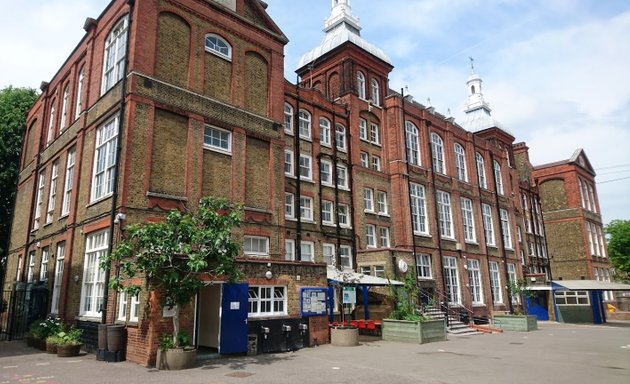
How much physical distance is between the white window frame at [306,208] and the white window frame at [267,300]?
752 cm

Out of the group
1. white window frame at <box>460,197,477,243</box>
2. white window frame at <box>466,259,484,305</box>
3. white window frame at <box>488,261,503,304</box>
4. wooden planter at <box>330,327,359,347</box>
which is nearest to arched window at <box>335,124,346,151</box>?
white window frame at <box>460,197,477,243</box>

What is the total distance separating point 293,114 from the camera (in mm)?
24141

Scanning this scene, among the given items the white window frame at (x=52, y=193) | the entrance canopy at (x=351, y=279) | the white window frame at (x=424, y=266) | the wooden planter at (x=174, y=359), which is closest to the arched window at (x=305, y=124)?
the entrance canopy at (x=351, y=279)

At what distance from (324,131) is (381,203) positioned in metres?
5.79

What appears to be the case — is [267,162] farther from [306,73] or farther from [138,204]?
[306,73]

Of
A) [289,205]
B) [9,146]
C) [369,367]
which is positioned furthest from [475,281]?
[9,146]

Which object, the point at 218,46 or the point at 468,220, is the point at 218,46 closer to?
the point at 218,46

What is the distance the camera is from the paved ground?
10.4 m

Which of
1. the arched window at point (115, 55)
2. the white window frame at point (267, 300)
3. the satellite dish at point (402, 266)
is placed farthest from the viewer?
the satellite dish at point (402, 266)

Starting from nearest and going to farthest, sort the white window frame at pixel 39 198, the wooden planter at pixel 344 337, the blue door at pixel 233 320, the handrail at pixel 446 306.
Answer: the blue door at pixel 233 320
the wooden planter at pixel 344 337
the white window frame at pixel 39 198
the handrail at pixel 446 306

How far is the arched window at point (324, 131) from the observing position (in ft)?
83.8

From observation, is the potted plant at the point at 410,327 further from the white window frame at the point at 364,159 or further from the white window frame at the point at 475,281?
the white window frame at the point at 475,281

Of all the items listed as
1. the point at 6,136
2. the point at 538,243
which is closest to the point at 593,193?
the point at 538,243

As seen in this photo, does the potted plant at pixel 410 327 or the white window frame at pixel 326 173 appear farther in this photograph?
the white window frame at pixel 326 173
